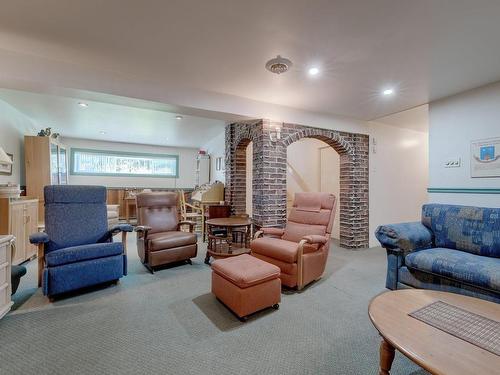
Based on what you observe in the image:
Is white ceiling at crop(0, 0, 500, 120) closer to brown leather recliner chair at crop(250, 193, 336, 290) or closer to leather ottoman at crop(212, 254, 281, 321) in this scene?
brown leather recliner chair at crop(250, 193, 336, 290)

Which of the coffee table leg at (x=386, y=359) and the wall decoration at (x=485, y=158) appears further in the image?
the wall decoration at (x=485, y=158)

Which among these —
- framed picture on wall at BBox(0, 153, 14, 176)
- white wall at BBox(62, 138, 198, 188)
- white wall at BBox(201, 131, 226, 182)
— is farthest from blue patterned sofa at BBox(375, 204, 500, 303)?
white wall at BBox(62, 138, 198, 188)

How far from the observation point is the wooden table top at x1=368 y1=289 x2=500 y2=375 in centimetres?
97

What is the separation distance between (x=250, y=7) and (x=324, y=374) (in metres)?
2.44

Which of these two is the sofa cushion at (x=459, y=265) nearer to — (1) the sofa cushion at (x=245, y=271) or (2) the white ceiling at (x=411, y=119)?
(1) the sofa cushion at (x=245, y=271)

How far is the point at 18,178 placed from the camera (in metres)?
4.26

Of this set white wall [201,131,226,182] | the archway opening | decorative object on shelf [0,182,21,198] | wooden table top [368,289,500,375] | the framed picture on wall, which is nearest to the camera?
wooden table top [368,289,500,375]

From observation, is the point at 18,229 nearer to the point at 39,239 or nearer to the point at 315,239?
the point at 39,239

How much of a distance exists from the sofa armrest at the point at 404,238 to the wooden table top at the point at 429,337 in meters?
0.96

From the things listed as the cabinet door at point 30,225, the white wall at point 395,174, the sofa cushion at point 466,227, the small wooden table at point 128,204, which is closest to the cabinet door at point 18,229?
the cabinet door at point 30,225

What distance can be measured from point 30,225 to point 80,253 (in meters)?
1.90

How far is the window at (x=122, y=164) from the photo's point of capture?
22.9ft

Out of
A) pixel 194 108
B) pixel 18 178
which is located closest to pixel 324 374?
pixel 194 108

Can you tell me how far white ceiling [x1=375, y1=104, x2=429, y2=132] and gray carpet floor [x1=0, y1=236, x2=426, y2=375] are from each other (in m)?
2.96
